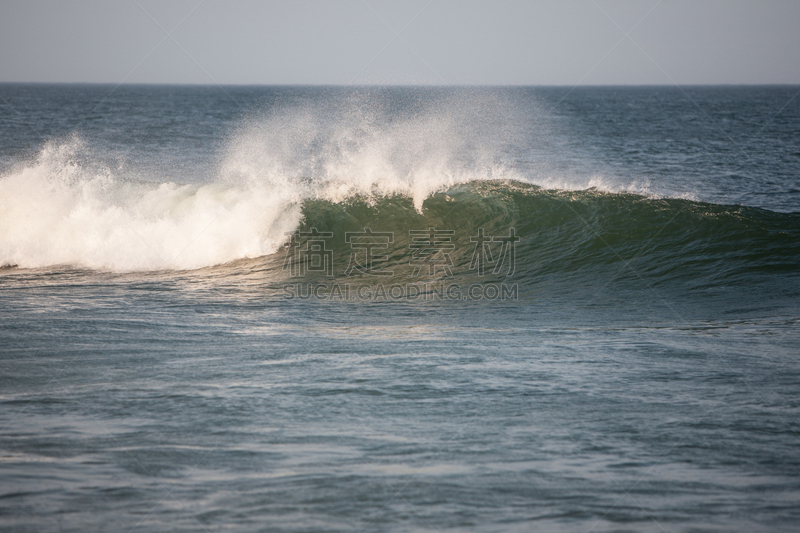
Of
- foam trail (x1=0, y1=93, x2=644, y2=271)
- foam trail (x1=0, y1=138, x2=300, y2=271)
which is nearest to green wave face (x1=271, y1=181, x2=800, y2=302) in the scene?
foam trail (x1=0, y1=93, x2=644, y2=271)

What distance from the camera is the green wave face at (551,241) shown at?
9953mm

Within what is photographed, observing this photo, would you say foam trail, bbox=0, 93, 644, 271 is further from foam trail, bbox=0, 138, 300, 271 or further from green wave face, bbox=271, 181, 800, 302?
green wave face, bbox=271, 181, 800, 302

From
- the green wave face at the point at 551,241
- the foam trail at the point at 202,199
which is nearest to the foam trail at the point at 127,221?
the foam trail at the point at 202,199

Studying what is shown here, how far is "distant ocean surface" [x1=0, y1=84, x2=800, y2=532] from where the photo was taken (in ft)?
11.4

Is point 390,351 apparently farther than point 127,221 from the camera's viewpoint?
No

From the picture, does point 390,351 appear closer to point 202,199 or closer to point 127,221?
point 202,199

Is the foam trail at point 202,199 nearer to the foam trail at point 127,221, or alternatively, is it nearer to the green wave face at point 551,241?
the foam trail at point 127,221

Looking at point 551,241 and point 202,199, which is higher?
point 202,199

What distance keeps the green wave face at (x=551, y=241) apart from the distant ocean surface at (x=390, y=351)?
Answer: 0.19ft

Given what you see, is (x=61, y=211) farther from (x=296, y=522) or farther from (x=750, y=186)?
(x=750, y=186)

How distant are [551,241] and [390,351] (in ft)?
20.6

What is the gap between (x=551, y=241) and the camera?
11.6 m

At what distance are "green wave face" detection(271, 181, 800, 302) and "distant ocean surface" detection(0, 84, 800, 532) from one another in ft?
0.19

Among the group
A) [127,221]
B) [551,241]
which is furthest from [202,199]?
[551,241]
